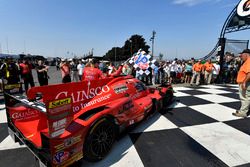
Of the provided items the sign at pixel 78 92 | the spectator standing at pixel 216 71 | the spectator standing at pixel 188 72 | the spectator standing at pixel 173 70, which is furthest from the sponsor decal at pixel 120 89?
the spectator standing at pixel 216 71

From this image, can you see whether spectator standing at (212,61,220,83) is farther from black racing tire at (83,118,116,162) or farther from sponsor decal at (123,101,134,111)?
black racing tire at (83,118,116,162)

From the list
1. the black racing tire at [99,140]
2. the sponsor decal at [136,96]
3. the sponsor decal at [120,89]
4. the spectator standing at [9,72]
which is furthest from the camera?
the spectator standing at [9,72]

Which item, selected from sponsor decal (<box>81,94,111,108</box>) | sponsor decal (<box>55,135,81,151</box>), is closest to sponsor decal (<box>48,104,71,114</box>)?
sponsor decal (<box>55,135,81,151</box>)

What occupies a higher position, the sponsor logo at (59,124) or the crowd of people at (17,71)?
the crowd of people at (17,71)

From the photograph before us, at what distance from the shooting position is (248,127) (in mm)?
3148

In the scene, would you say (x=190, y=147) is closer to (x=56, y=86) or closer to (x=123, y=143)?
(x=123, y=143)

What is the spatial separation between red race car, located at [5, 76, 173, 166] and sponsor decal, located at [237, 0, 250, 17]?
11.1 meters

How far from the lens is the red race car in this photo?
5.05 feet

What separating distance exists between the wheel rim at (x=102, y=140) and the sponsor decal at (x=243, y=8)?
39.7 ft

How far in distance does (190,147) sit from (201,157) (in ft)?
0.85

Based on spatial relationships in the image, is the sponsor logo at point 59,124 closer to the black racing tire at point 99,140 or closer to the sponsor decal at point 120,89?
the black racing tire at point 99,140

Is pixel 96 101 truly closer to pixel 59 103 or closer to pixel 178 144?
pixel 59 103

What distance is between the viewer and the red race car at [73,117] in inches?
60.6

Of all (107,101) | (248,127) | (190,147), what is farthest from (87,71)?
(248,127)
